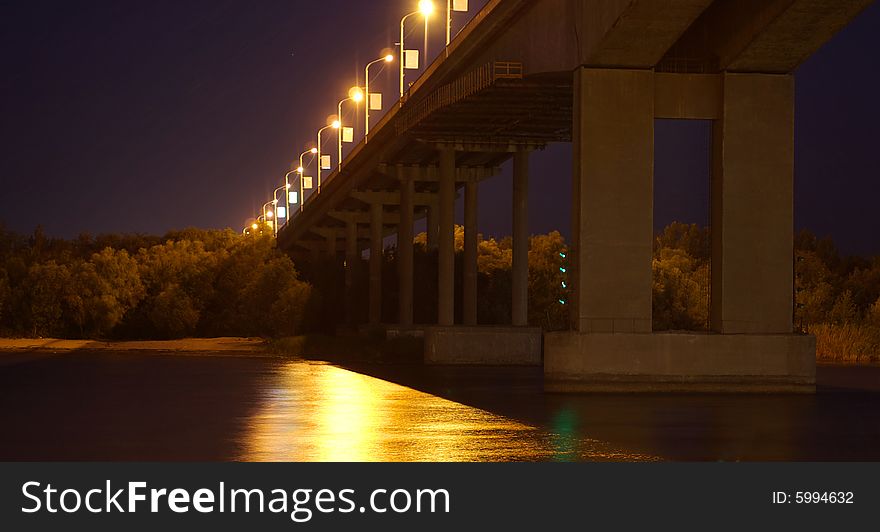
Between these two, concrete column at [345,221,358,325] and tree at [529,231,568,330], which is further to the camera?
concrete column at [345,221,358,325]

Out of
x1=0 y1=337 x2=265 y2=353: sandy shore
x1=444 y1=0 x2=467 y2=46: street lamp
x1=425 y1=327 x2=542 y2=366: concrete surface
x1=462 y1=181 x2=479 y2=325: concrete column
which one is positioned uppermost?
x1=444 y1=0 x2=467 y2=46: street lamp

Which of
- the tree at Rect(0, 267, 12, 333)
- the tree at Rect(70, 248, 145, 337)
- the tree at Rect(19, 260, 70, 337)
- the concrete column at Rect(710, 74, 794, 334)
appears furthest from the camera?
the tree at Rect(70, 248, 145, 337)

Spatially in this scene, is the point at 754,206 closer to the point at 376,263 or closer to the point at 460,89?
the point at 460,89

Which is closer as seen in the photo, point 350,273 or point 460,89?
point 460,89

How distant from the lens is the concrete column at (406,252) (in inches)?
2491

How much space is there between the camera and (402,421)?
22.3m

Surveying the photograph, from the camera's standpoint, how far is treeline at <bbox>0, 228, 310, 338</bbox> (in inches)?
3164

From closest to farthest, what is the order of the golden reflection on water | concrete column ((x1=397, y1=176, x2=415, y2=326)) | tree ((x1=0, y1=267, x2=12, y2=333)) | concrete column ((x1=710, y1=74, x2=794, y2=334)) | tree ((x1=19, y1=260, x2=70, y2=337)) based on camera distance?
the golden reflection on water < concrete column ((x1=710, y1=74, x2=794, y2=334)) < concrete column ((x1=397, y1=176, x2=415, y2=326)) < tree ((x1=0, y1=267, x2=12, y2=333)) < tree ((x1=19, y1=260, x2=70, y2=337))

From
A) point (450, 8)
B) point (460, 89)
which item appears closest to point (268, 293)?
point (450, 8)

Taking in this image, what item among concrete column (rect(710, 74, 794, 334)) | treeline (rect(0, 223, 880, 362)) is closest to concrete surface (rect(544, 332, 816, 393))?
concrete column (rect(710, 74, 794, 334))

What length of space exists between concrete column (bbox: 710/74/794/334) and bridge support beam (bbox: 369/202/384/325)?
44.2 metres

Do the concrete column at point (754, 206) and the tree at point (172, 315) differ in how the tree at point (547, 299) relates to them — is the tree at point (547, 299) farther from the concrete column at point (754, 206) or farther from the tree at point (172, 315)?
the concrete column at point (754, 206)

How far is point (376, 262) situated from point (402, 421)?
5528cm

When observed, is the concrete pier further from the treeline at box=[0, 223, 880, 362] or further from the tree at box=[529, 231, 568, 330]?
the tree at box=[529, 231, 568, 330]
